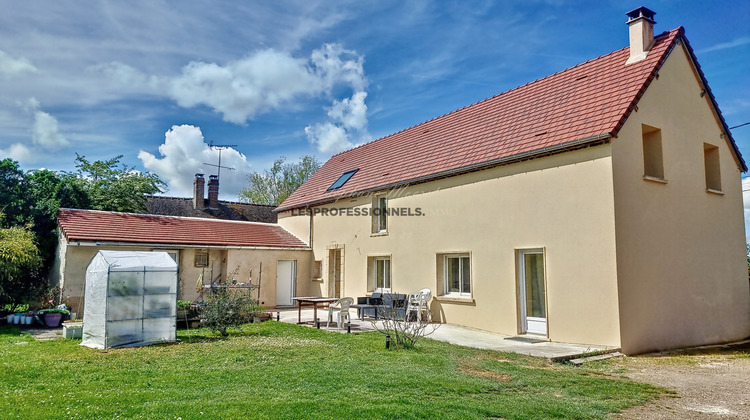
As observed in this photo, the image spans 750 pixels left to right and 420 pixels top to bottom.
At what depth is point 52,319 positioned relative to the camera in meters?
14.7

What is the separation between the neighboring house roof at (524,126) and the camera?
1182 cm

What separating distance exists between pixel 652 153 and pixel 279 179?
33.3 metres

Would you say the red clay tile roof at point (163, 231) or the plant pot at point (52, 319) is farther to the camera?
the red clay tile roof at point (163, 231)

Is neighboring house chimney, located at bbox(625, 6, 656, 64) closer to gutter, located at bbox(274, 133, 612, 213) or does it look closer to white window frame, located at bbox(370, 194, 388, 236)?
gutter, located at bbox(274, 133, 612, 213)

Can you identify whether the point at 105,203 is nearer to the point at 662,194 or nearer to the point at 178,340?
the point at 178,340

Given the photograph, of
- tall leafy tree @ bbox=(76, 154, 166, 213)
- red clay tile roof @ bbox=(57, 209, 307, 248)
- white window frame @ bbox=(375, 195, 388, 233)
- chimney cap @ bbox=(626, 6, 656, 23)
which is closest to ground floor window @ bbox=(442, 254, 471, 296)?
white window frame @ bbox=(375, 195, 388, 233)

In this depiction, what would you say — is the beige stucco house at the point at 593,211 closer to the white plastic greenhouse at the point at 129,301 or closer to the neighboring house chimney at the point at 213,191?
the white plastic greenhouse at the point at 129,301

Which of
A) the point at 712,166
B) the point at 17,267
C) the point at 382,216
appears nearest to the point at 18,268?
the point at 17,267

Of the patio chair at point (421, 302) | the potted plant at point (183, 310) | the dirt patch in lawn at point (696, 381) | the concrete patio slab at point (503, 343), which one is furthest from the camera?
the patio chair at point (421, 302)

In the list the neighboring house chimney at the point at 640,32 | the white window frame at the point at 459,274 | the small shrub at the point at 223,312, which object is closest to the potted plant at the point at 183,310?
the small shrub at the point at 223,312

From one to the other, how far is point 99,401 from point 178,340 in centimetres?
586

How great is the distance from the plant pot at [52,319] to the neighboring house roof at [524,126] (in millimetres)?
10205

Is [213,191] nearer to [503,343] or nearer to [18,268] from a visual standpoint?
[18,268]

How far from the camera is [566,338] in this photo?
37.2 ft
